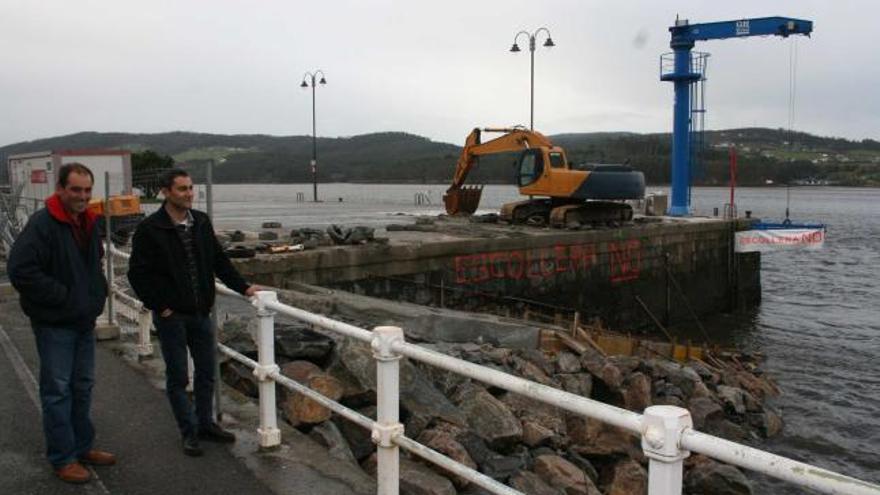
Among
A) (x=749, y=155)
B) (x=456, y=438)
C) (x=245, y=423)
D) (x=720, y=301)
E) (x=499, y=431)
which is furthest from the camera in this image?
(x=749, y=155)

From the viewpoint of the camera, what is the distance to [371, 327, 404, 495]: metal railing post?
13.4 feet

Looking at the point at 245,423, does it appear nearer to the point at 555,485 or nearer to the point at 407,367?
the point at 407,367

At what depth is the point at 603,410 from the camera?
2.99 m

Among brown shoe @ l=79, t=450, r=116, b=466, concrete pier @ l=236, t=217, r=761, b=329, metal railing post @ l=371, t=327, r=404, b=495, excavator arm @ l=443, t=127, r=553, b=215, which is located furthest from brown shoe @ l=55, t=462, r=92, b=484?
excavator arm @ l=443, t=127, r=553, b=215

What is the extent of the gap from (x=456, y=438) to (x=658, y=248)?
19.7 m

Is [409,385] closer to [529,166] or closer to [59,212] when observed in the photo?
[59,212]

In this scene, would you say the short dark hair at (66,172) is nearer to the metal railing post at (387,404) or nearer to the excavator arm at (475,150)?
the metal railing post at (387,404)

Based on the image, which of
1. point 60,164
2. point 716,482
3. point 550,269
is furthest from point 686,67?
point 716,482

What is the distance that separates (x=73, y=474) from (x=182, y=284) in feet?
4.06

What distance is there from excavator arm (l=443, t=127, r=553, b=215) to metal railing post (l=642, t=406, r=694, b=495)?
23477 millimetres

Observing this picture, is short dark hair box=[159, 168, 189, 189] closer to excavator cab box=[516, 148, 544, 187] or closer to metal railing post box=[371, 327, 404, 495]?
metal railing post box=[371, 327, 404, 495]

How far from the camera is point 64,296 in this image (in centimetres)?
431

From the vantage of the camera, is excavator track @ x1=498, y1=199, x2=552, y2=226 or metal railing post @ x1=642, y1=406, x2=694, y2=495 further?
excavator track @ x1=498, y1=199, x2=552, y2=226

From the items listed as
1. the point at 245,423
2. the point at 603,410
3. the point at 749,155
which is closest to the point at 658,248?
the point at 245,423
